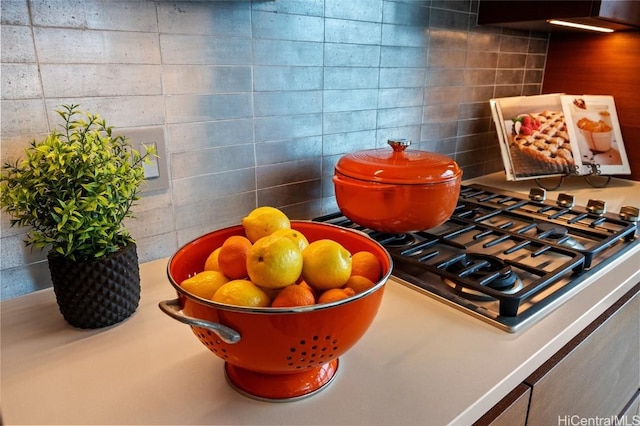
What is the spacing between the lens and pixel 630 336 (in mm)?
955

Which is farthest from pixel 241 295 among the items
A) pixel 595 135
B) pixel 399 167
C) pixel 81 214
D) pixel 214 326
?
pixel 595 135

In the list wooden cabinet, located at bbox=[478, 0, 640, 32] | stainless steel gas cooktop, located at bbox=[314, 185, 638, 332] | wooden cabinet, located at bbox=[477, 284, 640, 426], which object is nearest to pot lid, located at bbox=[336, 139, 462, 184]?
stainless steel gas cooktop, located at bbox=[314, 185, 638, 332]

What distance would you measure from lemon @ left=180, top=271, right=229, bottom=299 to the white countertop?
0.13 meters

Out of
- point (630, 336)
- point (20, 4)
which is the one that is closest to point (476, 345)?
point (630, 336)

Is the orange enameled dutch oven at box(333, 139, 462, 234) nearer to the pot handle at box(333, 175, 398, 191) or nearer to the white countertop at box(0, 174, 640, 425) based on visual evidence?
the pot handle at box(333, 175, 398, 191)

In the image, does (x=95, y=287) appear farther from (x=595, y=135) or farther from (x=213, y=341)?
(x=595, y=135)

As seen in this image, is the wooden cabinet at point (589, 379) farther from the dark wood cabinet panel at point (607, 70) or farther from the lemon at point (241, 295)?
the dark wood cabinet panel at point (607, 70)

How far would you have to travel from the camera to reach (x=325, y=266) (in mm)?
541

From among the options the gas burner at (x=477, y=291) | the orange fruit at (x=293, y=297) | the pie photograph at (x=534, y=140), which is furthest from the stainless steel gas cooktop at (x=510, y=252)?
the orange fruit at (x=293, y=297)

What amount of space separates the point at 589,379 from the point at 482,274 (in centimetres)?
26

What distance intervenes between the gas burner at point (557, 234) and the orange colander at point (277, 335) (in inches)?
23.1

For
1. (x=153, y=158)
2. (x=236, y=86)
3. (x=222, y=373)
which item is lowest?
(x=222, y=373)

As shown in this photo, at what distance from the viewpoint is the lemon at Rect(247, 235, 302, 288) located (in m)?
0.51

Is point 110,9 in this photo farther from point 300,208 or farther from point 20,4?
point 300,208
